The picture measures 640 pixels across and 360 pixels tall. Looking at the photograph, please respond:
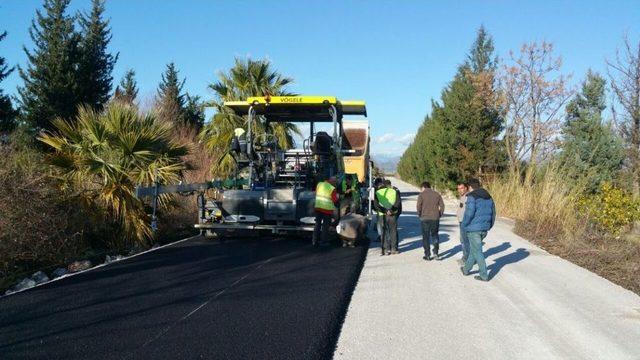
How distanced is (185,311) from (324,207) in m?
4.63

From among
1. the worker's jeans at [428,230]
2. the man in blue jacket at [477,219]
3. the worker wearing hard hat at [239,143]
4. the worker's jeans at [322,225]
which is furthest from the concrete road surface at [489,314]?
the worker wearing hard hat at [239,143]

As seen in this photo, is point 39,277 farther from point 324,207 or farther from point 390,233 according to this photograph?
point 390,233

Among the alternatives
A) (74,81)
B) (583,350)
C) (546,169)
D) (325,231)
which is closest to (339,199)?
(325,231)

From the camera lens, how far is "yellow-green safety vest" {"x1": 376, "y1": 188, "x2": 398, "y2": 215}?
10672 mm

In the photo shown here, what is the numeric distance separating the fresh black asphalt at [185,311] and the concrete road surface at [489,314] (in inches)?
17.1

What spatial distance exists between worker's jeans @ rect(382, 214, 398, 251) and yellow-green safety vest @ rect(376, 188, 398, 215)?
205 mm

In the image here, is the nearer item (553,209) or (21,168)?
(21,168)

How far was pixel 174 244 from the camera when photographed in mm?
10836

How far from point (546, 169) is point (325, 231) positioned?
10.6 meters

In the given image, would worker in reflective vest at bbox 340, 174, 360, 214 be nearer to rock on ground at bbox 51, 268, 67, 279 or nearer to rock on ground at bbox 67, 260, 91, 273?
rock on ground at bbox 67, 260, 91, 273

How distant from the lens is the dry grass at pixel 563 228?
998 cm

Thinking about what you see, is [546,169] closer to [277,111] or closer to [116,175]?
[277,111]

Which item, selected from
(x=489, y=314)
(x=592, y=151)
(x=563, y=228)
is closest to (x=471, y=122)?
(x=592, y=151)

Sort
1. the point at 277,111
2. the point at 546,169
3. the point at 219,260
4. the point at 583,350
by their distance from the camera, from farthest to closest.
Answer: the point at 546,169
the point at 277,111
the point at 219,260
the point at 583,350
